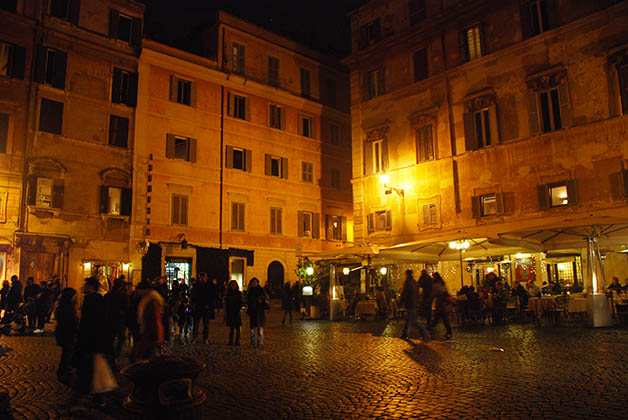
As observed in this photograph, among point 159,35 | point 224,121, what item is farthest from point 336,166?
point 159,35

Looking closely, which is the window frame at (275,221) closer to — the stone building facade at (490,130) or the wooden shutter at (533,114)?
the stone building facade at (490,130)

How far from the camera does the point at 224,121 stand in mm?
30375

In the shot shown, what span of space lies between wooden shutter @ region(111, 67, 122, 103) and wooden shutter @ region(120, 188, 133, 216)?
4.66m

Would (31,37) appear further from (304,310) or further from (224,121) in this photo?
(304,310)

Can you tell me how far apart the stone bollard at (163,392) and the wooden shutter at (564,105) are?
1980 centimetres

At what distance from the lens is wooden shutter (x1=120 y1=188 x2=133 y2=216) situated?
26.6 metres

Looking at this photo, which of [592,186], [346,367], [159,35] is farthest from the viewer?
[159,35]

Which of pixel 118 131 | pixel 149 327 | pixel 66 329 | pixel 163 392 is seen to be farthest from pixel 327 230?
pixel 163 392

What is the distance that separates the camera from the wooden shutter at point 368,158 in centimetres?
2738

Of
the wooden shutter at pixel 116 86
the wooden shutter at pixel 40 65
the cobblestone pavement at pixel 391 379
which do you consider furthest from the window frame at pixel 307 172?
the cobblestone pavement at pixel 391 379

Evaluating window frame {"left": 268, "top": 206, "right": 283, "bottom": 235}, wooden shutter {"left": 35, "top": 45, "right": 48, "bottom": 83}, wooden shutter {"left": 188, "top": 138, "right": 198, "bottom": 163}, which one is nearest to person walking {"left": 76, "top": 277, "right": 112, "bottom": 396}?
wooden shutter {"left": 35, "top": 45, "right": 48, "bottom": 83}

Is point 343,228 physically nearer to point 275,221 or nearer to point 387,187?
point 275,221

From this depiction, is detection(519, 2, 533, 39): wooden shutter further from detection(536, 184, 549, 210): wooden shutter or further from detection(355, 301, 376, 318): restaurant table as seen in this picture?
detection(355, 301, 376, 318): restaurant table

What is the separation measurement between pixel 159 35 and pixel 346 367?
92.7 ft
